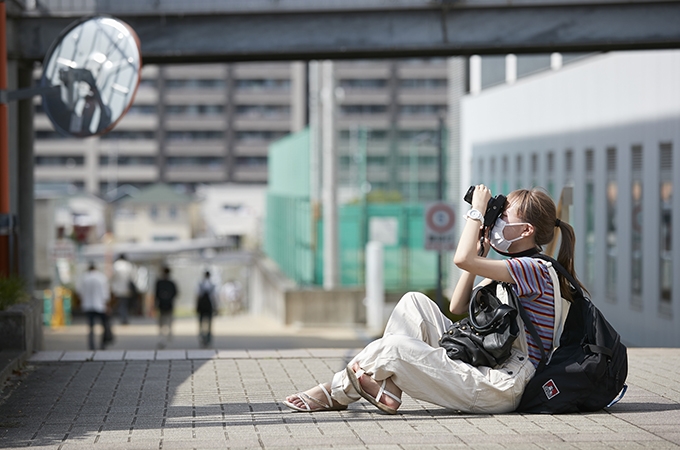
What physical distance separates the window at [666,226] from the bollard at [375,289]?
8214 millimetres

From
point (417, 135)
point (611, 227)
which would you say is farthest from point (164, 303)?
point (417, 135)

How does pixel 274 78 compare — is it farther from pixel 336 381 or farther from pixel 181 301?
pixel 336 381

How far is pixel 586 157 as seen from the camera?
25.3 metres

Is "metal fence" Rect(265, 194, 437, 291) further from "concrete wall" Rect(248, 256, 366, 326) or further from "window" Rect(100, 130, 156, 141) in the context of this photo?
"window" Rect(100, 130, 156, 141)

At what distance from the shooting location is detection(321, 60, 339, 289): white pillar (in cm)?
2908

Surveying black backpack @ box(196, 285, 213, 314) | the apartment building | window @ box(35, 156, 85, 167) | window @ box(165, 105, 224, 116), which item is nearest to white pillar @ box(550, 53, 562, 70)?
black backpack @ box(196, 285, 213, 314)

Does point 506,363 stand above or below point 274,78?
below

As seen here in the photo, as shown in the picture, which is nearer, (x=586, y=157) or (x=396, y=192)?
(x=586, y=157)

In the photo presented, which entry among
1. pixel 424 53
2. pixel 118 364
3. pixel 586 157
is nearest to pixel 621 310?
pixel 586 157

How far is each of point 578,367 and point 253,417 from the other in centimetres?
188

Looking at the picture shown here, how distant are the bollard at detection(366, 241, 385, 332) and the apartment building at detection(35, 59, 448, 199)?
83.5 metres

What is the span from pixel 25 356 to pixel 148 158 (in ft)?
370

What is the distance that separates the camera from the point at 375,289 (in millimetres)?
27984

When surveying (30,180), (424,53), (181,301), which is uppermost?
(424,53)
